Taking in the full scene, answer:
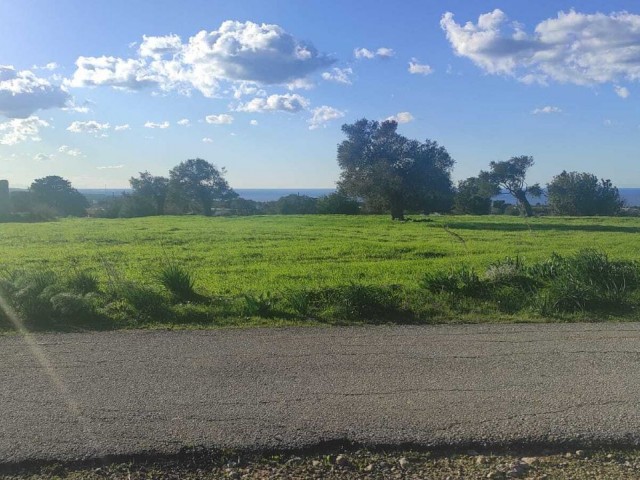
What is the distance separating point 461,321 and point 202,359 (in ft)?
11.9

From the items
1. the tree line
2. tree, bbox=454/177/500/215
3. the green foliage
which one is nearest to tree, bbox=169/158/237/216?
the tree line

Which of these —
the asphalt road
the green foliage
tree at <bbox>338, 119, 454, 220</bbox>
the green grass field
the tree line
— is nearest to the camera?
the asphalt road

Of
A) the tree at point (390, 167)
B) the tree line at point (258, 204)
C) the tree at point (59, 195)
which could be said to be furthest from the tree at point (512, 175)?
the tree at point (59, 195)

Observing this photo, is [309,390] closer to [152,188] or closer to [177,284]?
[177,284]

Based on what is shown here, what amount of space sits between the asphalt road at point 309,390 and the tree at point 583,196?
215 ft

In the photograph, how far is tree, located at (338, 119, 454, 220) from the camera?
1604 inches

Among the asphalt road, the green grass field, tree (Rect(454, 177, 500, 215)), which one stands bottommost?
the asphalt road

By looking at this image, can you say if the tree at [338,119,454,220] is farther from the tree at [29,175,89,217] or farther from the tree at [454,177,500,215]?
the tree at [29,175,89,217]

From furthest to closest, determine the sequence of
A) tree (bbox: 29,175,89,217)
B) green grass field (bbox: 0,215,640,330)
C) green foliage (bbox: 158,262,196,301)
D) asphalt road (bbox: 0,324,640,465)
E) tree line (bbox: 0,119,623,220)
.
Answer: tree (bbox: 29,175,89,217) → tree line (bbox: 0,119,623,220) → green grass field (bbox: 0,215,640,330) → green foliage (bbox: 158,262,196,301) → asphalt road (bbox: 0,324,640,465)

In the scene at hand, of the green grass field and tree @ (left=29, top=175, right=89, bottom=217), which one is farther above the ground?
tree @ (left=29, top=175, right=89, bottom=217)

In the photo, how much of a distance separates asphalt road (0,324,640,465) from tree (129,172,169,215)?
6904 centimetres

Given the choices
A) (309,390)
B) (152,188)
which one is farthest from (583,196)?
(309,390)

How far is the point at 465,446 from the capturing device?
4.14m

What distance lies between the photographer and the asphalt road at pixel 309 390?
424 centimetres
